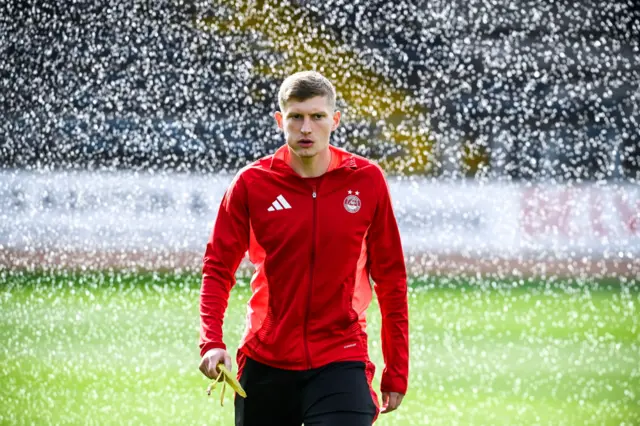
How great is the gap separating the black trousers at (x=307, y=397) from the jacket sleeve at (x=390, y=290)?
0.06 metres

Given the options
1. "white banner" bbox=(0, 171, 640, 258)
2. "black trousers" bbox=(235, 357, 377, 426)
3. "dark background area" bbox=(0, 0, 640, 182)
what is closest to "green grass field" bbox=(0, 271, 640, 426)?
"white banner" bbox=(0, 171, 640, 258)

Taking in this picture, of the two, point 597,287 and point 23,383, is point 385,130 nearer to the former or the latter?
point 597,287

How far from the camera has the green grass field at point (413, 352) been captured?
165 inches

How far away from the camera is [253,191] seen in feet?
7.50

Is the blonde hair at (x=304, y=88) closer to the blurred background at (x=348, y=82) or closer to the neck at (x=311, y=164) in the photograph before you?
the neck at (x=311, y=164)

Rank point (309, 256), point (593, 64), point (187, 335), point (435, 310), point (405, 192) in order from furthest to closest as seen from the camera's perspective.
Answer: point (593, 64), point (405, 192), point (435, 310), point (187, 335), point (309, 256)

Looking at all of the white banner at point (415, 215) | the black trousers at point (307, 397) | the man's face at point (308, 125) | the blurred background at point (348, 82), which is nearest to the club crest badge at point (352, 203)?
the man's face at point (308, 125)

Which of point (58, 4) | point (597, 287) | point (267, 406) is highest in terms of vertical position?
point (58, 4)

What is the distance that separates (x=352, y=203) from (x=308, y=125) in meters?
0.18

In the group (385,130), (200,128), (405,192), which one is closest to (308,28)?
(385,130)

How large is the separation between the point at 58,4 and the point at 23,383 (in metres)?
12.7

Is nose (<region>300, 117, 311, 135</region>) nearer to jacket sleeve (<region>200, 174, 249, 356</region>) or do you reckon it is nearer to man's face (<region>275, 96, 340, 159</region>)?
man's face (<region>275, 96, 340, 159</region>)

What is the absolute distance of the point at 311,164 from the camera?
2.29 metres

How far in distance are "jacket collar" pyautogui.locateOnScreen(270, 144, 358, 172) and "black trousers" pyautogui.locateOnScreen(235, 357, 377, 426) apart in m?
0.40
